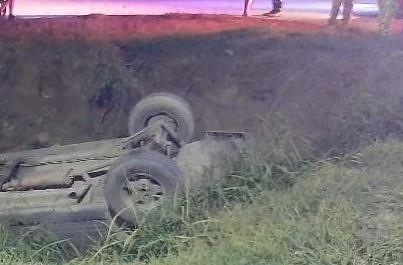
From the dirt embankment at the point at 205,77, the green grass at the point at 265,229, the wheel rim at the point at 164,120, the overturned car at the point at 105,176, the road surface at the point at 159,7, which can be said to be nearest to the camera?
the green grass at the point at 265,229

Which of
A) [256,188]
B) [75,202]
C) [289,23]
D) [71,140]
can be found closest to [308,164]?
[256,188]

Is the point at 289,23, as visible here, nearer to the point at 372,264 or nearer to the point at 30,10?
the point at 30,10

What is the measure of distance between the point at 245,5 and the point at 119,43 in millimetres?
1064

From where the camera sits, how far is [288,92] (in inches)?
212

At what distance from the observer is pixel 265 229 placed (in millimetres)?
3639

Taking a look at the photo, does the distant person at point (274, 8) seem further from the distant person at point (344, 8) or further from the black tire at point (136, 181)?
the black tire at point (136, 181)

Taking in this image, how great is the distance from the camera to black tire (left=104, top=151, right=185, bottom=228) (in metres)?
3.83

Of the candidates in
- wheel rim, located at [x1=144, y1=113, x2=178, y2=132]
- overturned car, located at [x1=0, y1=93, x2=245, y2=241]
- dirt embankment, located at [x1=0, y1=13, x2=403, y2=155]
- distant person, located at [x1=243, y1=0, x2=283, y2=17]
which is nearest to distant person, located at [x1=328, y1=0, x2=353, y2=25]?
dirt embankment, located at [x1=0, y1=13, x2=403, y2=155]

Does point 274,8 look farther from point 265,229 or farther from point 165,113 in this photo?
point 265,229

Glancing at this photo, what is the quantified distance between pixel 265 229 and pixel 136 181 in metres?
0.79

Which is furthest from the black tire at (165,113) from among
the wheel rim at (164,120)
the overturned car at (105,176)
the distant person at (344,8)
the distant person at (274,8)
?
the distant person at (344,8)

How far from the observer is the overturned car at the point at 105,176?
3.81 m

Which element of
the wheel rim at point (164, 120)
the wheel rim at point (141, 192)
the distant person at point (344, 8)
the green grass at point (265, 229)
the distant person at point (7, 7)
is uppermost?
the distant person at point (7, 7)

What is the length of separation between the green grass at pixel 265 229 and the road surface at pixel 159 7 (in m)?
1.13
